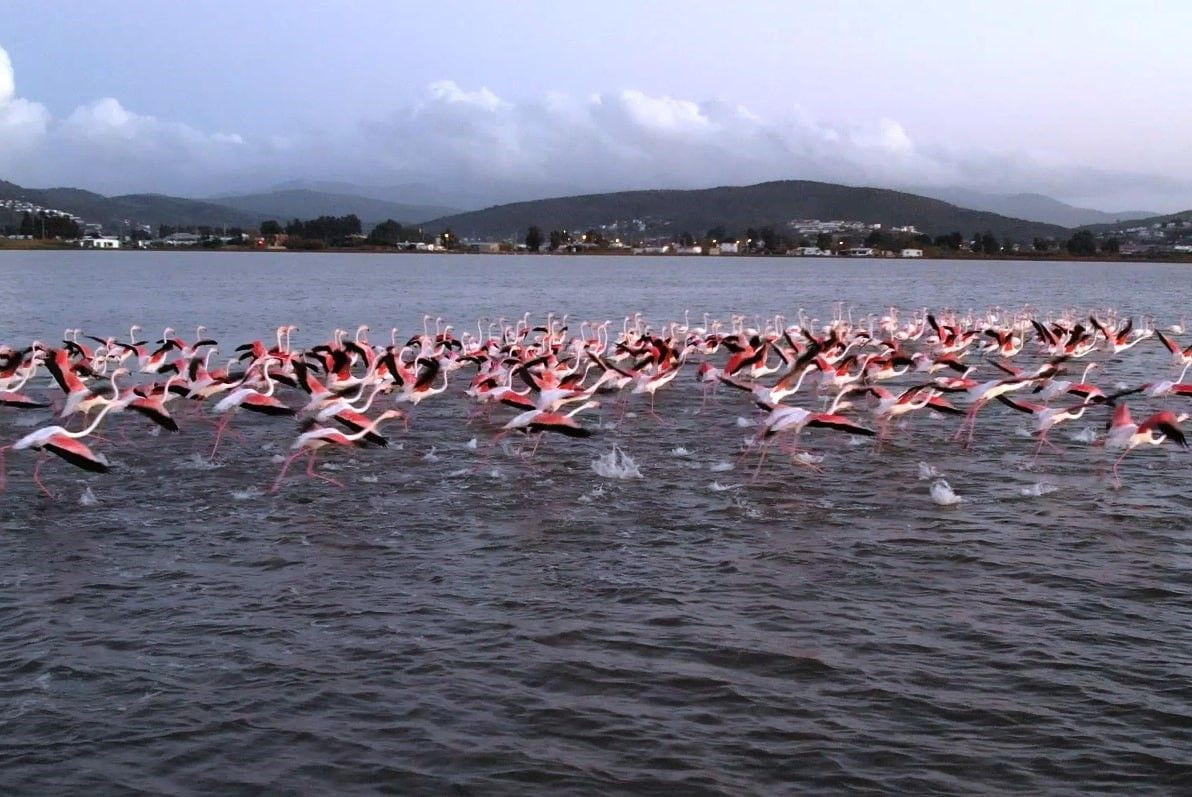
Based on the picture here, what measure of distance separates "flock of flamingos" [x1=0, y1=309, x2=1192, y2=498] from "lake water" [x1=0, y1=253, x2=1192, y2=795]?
23.7 inches

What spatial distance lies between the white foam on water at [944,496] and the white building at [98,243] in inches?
6343

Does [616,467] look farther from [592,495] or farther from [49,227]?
[49,227]

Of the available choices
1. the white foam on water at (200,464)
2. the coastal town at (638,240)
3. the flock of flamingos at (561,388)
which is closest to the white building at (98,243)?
the coastal town at (638,240)

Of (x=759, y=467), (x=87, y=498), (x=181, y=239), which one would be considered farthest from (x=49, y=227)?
(x=759, y=467)

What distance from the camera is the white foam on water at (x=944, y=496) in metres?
11.5

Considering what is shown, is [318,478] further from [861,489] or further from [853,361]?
[853,361]

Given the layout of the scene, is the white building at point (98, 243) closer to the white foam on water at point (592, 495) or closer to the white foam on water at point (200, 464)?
the white foam on water at point (200, 464)

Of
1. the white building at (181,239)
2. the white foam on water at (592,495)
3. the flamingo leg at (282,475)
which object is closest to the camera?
the white foam on water at (592,495)

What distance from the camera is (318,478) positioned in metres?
12.8

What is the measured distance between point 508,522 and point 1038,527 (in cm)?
485

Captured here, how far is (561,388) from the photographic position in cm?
1545

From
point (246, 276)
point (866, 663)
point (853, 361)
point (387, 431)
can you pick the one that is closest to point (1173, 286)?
point (246, 276)

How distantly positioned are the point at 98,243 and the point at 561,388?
162544 mm

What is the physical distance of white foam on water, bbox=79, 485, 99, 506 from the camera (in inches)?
454
